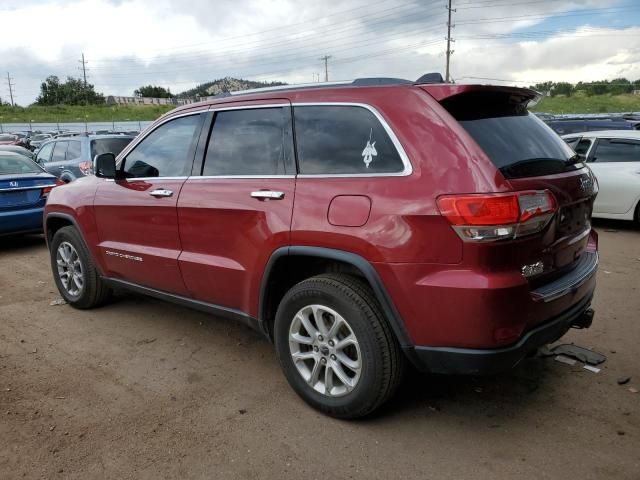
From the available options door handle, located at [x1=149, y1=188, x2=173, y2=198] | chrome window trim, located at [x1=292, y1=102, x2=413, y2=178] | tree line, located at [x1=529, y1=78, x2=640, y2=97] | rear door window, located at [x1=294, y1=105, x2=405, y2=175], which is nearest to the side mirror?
door handle, located at [x1=149, y1=188, x2=173, y2=198]

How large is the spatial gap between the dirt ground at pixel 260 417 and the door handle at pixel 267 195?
1251 millimetres

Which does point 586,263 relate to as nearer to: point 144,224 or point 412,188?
point 412,188

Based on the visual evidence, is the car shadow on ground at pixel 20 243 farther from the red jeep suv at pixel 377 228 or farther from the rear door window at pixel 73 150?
the red jeep suv at pixel 377 228

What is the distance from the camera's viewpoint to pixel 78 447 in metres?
2.93

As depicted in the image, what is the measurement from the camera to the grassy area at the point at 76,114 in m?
61.2

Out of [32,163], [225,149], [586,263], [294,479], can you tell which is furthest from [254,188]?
[32,163]

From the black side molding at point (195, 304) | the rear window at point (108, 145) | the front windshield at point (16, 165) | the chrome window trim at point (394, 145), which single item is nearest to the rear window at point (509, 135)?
the chrome window trim at point (394, 145)

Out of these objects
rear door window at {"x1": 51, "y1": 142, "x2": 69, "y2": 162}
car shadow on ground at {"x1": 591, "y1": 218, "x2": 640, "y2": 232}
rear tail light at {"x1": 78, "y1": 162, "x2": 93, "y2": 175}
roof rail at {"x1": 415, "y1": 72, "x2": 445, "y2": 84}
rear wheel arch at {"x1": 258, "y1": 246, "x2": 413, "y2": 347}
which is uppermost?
roof rail at {"x1": 415, "y1": 72, "x2": 445, "y2": 84}

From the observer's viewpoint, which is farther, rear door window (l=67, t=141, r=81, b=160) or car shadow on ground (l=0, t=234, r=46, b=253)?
rear door window (l=67, t=141, r=81, b=160)

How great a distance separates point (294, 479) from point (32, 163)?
8.12m

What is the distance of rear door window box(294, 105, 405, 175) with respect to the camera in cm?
288

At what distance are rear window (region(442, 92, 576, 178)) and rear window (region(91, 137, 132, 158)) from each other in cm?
885

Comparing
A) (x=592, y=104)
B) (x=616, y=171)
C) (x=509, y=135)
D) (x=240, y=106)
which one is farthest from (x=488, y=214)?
(x=592, y=104)

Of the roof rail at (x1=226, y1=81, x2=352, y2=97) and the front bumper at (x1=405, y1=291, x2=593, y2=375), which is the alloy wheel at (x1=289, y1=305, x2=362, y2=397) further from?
the roof rail at (x1=226, y1=81, x2=352, y2=97)
